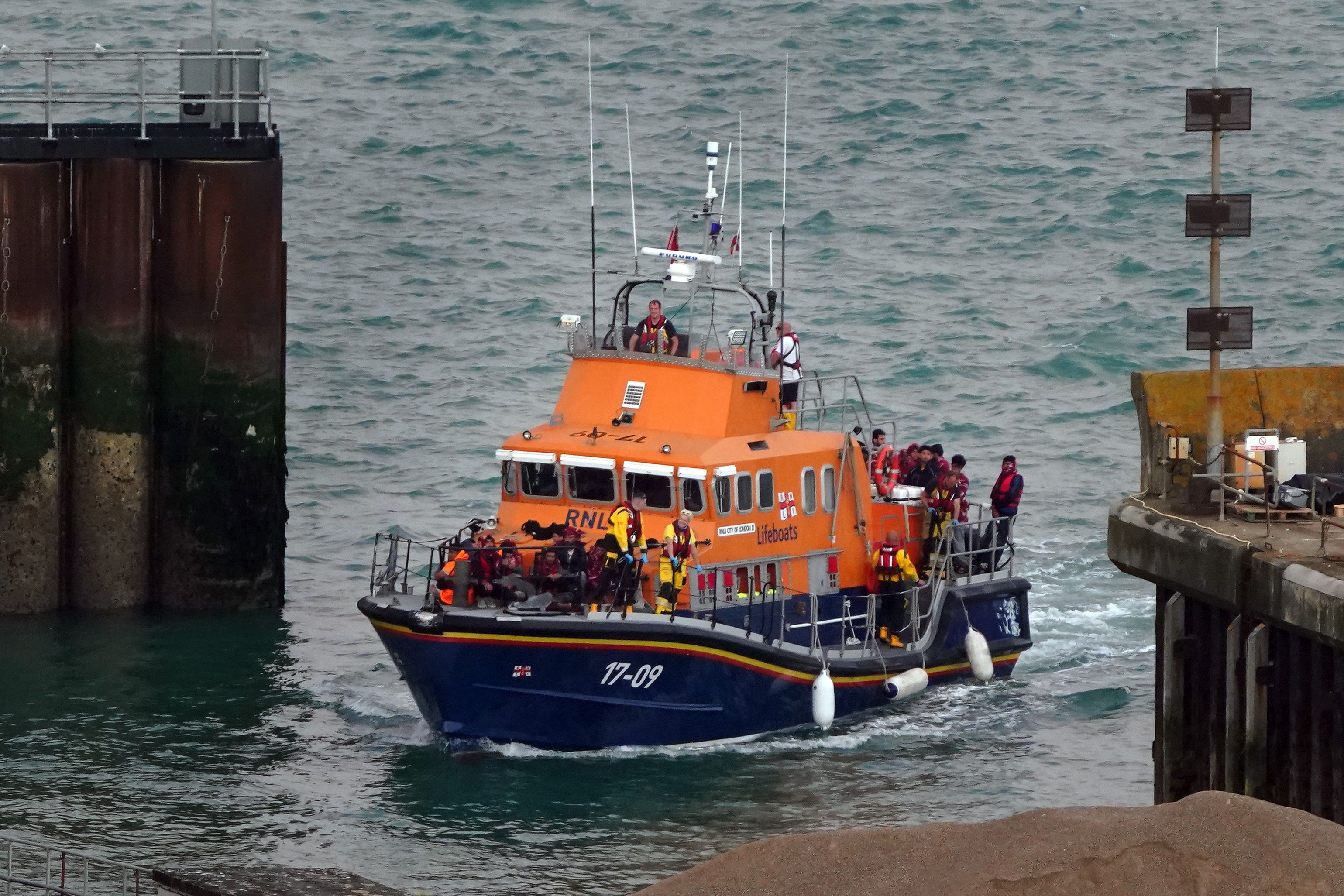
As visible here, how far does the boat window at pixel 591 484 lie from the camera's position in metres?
19.2

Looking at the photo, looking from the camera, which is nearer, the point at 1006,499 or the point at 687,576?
the point at 687,576

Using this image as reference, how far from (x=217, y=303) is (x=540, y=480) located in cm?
498

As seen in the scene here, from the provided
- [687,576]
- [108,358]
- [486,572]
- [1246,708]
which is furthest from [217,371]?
[1246,708]

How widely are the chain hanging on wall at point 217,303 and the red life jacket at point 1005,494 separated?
857cm

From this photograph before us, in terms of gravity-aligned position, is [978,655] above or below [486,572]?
below

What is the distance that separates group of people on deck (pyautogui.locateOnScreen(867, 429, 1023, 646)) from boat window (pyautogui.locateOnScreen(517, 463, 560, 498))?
3258mm

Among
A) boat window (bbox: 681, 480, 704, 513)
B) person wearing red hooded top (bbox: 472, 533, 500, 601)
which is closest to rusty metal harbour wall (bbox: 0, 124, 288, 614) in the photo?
person wearing red hooded top (bbox: 472, 533, 500, 601)

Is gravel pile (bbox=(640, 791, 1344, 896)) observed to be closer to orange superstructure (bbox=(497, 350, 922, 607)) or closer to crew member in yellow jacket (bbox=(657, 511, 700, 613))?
crew member in yellow jacket (bbox=(657, 511, 700, 613))

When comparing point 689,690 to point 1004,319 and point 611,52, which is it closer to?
point 1004,319

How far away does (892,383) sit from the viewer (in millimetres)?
32938

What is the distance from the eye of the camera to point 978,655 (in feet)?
67.9

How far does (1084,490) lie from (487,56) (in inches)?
932

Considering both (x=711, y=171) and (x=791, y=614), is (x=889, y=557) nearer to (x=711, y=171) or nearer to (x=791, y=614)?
(x=791, y=614)

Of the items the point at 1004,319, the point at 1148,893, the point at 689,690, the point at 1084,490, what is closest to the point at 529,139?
the point at 1004,319
